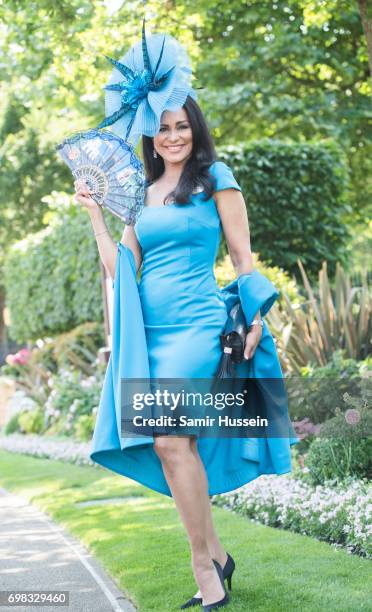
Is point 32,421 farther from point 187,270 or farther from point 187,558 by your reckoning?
point 187,270

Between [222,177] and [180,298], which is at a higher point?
[222,177]

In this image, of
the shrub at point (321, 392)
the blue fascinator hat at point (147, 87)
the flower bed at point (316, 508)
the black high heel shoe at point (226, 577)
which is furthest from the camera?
the shrub at point (321, 392)

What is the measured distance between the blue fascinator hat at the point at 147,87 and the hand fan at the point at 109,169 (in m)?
0.13

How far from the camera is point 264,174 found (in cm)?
1152

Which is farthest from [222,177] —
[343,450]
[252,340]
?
[343,450]

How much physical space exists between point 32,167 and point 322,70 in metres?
13.7

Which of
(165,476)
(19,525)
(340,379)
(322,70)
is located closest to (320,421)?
(340,379)

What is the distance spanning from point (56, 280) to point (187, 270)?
12.3 m

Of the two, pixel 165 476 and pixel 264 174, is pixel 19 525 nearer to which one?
pixel 165 476

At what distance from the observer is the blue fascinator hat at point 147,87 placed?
12.8 feet

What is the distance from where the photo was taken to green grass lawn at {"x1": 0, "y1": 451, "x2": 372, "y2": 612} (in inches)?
151

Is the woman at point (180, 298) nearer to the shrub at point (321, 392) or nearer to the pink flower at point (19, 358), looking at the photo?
the shrub at point (321, 392)

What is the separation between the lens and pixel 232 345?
372cm

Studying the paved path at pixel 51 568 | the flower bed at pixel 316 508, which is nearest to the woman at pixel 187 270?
the paved path at pixel 51 568
